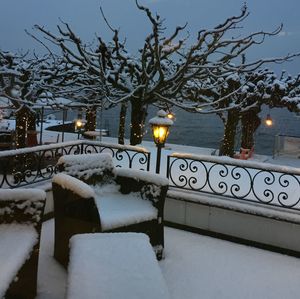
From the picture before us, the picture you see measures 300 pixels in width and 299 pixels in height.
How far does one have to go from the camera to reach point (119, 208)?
4.49 metres

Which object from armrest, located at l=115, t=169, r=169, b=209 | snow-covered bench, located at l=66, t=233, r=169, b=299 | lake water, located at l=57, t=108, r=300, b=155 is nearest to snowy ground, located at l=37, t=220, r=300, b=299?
Answer: armrest, located at l=115, t=169, r=169, b=209

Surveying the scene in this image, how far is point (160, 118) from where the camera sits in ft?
19.6

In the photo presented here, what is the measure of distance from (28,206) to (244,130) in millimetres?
12916

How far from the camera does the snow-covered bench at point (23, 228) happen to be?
3.21 metres

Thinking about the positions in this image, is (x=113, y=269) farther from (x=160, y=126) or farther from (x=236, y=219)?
(x=160, y=126)

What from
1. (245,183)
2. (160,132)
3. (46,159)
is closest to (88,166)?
(160,132)

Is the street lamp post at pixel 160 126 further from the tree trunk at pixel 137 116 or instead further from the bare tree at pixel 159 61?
the tree trunk at pixel 137 116

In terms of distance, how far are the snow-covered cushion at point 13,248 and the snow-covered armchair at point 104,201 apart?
678 millimetres

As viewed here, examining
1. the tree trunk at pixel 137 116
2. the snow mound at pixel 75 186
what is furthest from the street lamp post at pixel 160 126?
the tree trunk at pixel 137 116

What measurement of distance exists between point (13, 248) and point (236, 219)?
323 centimetres

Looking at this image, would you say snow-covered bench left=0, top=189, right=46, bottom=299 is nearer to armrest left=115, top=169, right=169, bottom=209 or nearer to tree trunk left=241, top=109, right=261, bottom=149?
armrest left=115, top=169, right=169, bottom=209

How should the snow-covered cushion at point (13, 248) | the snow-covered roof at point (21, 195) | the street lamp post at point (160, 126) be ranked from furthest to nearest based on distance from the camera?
the street lamp post at point (160, 126) → the snow-covered roof at point (21, 195) → the snow-covered cushion at point (13, 248)

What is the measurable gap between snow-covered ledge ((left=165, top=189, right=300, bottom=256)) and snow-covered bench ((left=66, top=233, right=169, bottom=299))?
2566 mm

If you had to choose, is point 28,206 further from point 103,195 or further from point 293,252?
point 293,252
